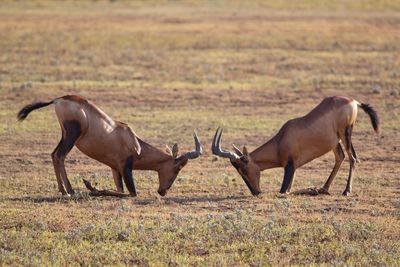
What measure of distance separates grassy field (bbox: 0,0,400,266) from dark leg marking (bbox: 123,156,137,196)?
30cm

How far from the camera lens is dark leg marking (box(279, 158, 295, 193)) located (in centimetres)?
1605

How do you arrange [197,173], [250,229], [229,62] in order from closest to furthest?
[250,229] → [197,173] → [229,62]

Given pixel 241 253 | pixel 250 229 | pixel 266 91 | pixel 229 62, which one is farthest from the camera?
pixel 229 62

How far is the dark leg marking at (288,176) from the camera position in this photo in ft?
52.6

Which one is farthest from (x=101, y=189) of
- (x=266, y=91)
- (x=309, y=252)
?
(x=266, y=91)

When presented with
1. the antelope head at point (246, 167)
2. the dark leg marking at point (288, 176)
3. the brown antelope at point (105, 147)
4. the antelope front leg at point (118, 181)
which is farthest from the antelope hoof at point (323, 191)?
the antelope front leg at point (118, 181)

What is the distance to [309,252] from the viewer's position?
11906mm

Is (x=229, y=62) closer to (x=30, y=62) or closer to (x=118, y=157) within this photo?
(x=30, y=62)

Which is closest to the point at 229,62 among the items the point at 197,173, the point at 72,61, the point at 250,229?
the point at 72,61

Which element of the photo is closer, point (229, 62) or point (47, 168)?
point (47, 168)

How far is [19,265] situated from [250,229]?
3196mm

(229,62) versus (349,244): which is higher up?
(349,244)

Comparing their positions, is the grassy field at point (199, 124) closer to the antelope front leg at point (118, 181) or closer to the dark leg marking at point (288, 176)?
the antelope front leg at point (118, 181)

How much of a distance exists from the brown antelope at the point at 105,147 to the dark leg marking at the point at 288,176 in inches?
59.6
